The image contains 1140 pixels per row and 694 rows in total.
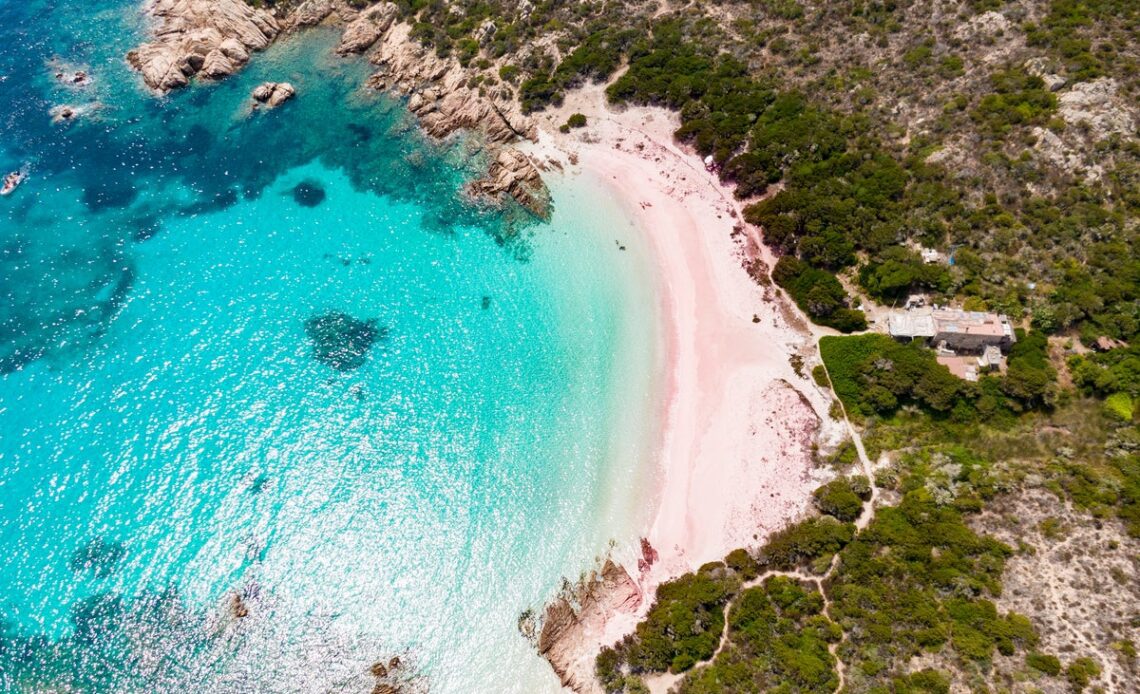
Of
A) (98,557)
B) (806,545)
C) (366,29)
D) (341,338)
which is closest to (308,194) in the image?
(341,338)

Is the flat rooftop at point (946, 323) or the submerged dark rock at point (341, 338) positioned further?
the submerged dark rock at point (341, 338)

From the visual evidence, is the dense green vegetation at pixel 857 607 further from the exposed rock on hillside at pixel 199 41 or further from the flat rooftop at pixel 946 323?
the exposed rock on hillside at pixel 199 41

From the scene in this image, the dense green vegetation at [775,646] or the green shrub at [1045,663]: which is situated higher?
the green shrub at [1045,663]

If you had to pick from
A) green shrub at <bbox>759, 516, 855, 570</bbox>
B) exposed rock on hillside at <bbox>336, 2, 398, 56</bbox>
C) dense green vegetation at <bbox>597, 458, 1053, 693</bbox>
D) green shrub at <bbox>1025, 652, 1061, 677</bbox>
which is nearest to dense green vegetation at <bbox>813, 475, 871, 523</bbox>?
dense green vegetation at <bbox>597, 458, 1053, 693</bbox>

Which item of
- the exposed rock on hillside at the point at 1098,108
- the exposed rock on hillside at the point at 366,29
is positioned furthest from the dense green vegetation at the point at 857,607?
Result: the exposed rock on hillside at the point at 366,29

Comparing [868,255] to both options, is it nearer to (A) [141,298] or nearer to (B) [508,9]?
(B) [508,9]

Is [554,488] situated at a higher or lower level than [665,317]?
lower

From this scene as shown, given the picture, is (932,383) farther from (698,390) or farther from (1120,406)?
(698,390)

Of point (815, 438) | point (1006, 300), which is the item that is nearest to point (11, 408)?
point (815, 438)
